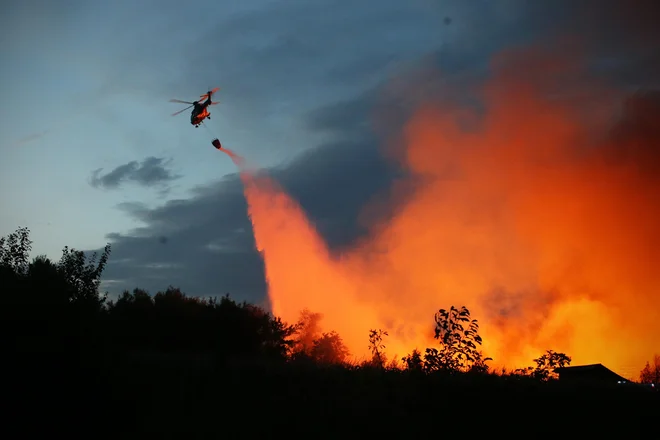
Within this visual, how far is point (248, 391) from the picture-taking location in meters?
24.3

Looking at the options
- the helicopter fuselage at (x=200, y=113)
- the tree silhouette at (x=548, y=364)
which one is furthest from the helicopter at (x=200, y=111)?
the tree silhouette at (x=548, y=364)

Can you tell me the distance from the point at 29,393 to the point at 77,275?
924 centimetres

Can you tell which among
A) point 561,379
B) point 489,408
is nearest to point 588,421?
point 561,379

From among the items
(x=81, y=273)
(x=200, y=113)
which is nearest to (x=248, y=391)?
(x=81, y=273)

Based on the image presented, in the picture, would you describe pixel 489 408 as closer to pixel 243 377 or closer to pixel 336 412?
pixel 336 412

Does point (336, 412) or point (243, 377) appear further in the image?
point (243, 377)

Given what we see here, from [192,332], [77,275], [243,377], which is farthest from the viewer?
[192,332]

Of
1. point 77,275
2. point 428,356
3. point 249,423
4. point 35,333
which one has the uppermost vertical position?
point 77,275

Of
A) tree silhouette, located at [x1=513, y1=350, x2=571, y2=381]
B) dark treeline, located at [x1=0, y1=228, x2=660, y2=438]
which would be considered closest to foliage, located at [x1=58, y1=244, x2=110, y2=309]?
dark treeline, located at [x1=0, y1=228, x2=660, y2=438]

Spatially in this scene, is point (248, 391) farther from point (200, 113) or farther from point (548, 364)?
point (200, 113)

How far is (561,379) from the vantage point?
2680 centimetres

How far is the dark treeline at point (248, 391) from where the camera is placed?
21188 millimetres

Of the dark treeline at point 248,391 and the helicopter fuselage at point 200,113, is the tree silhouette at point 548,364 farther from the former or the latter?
the helicopter fuselage at point 200,113

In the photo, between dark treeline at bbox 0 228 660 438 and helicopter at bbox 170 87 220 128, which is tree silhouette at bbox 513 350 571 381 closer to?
dark treeline at bbox 0 228 660 438
